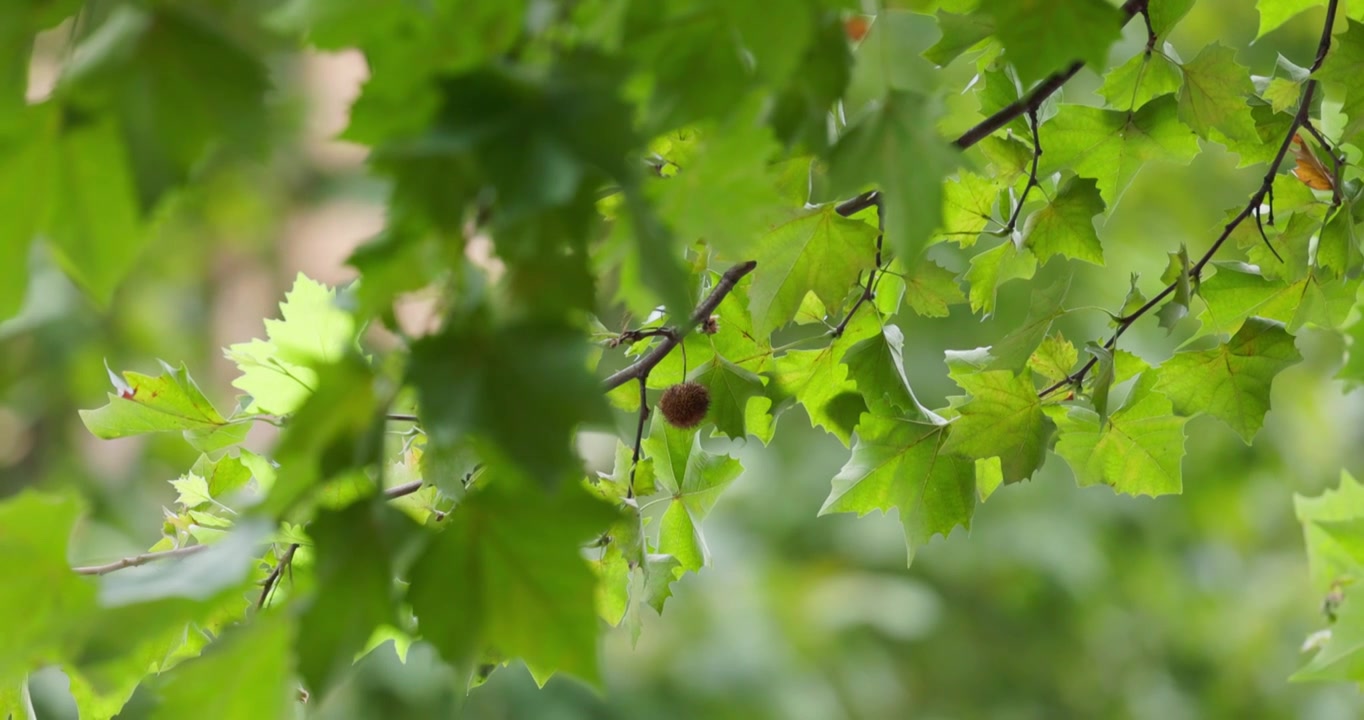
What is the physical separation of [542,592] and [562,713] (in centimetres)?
279

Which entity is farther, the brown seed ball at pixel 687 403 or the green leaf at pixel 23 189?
the brown seed ball at pixel 687 403

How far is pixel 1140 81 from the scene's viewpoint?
0.56 meters

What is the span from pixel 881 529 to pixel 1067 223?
8.86 ft

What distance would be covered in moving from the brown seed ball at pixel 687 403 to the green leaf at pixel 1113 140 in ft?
0.60

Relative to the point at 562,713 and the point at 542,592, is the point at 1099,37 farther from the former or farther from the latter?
the point at 562,713

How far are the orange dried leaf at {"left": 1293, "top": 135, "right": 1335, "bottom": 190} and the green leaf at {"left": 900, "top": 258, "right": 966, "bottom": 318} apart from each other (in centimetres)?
18

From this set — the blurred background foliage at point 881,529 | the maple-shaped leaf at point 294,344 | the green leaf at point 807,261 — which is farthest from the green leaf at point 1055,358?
the blurred background foliage at point 881,529

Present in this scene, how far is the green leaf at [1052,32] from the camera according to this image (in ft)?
1.11

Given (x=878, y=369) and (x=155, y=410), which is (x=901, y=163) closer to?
(x=878, y=369)

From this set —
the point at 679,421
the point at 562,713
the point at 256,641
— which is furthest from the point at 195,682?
the point at 562,713

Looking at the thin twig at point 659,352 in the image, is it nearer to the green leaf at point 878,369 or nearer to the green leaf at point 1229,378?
the green leaf at point 878,369

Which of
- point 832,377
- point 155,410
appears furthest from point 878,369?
point 155,410

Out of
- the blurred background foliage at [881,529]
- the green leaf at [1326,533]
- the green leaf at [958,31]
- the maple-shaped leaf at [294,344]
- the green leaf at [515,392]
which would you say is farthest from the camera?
the blurred background foliage at [881,529]

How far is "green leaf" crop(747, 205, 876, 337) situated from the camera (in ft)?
1.64
